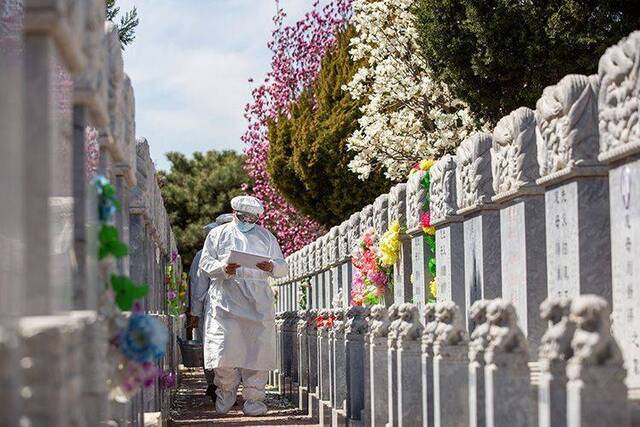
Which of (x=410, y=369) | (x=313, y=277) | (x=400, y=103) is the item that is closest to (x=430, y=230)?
(x=410, y=369)

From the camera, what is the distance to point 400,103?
74.3ft

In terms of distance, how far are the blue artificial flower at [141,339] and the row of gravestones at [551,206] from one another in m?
1.96

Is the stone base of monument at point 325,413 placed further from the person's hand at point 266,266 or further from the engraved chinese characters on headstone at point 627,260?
the engraved chinese characters on headstone at point 627,260

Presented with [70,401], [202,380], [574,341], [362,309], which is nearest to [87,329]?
[70,401]

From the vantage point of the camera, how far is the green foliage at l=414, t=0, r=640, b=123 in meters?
17.8

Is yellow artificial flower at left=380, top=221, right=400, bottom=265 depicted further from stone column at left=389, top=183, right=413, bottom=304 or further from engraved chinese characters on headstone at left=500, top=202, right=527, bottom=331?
engraved chinese characters on headstone at left=500, top=202, right=527, bottom=331

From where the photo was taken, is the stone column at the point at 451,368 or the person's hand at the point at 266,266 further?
the person's hand at the point at 266,266

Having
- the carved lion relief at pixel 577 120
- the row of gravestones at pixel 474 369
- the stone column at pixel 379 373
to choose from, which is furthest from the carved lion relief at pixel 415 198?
the carved lion relief at pixel 577 120

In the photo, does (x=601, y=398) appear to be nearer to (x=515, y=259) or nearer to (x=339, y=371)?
(x=515, y=259)

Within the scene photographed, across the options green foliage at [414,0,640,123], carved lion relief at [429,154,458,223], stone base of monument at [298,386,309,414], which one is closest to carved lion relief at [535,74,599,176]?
carved lion relief at [429,154,458,223]

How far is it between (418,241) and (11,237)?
24.7ft

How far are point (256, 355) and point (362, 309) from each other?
11.8 ft

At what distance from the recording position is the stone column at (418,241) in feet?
36.4

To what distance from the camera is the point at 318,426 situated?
1364 cm
